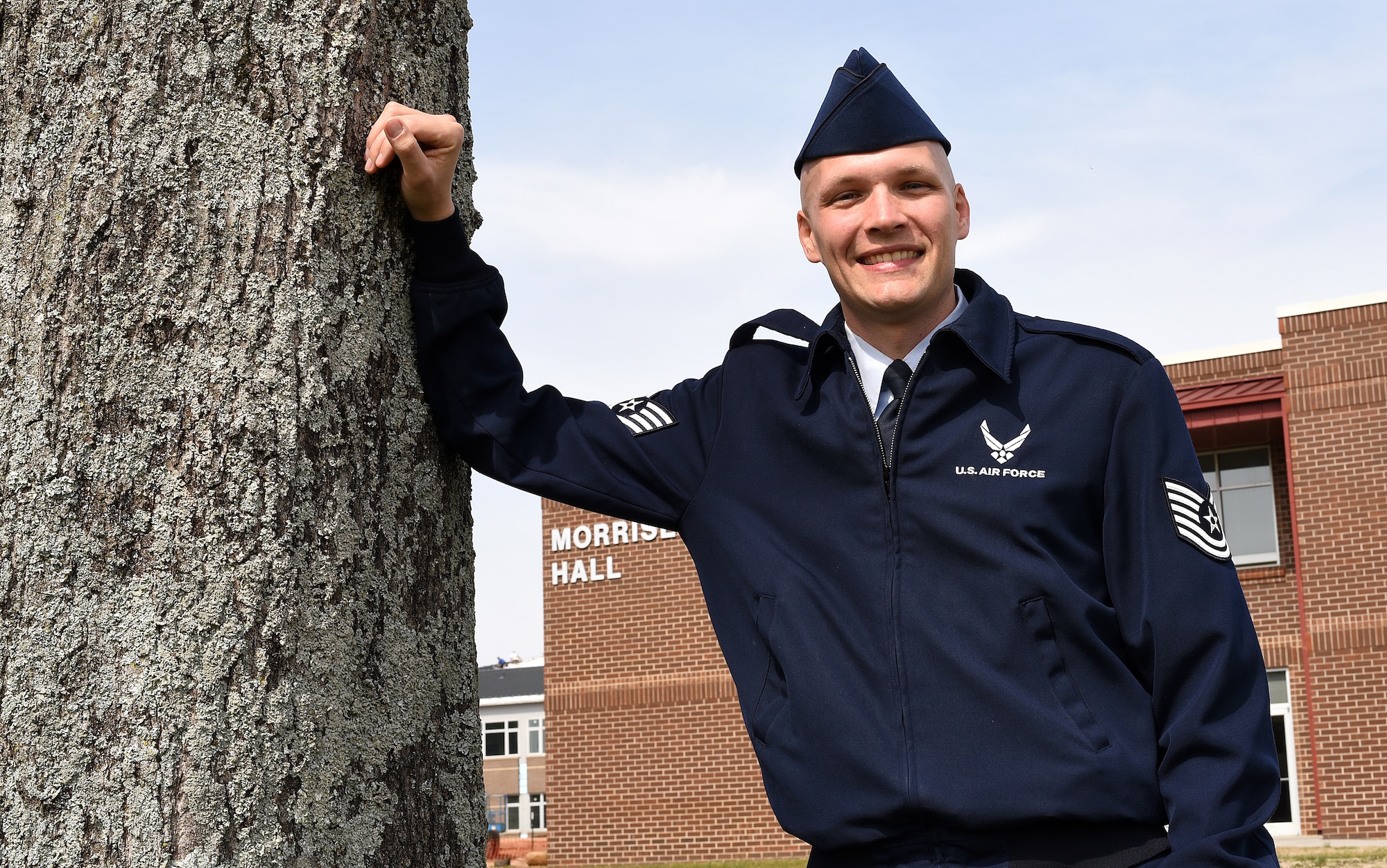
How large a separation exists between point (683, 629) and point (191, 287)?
64.5 feet

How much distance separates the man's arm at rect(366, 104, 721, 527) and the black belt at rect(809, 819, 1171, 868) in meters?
0.87

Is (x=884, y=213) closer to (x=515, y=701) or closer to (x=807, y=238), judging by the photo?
(x=807, y=238)

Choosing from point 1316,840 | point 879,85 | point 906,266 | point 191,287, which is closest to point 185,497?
point 191,287

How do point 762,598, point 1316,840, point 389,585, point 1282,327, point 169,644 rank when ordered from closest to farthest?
point 169,644, point 389,585, point 762,598, point 1316,840, point 1282,327

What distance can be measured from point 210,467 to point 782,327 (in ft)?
4.00

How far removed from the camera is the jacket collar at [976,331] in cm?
245

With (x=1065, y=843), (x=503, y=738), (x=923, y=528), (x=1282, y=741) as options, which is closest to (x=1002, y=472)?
(x=923, y=528)

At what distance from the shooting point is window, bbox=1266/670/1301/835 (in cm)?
1788

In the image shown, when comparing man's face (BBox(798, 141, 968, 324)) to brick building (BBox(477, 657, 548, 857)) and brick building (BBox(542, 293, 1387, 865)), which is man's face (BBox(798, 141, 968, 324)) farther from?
brick building (BBox(477, 657, 548, 857))

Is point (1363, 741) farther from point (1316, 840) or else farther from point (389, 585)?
point (389, 585)

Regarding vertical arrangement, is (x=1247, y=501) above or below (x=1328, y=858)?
above

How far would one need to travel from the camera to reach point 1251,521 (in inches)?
744

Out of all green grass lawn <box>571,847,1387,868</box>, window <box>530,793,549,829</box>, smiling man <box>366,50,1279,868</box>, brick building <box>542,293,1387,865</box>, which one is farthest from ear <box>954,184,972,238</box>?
window <box>530,793,549,829</box>

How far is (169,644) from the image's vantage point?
1.97 m
